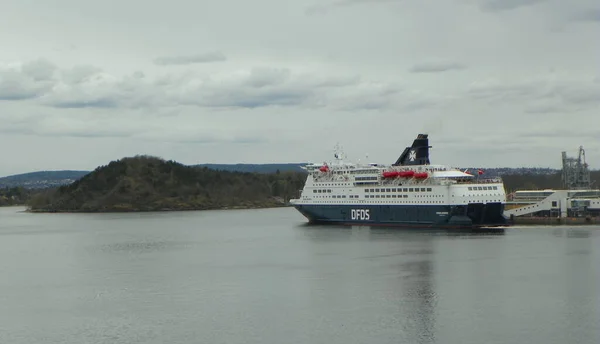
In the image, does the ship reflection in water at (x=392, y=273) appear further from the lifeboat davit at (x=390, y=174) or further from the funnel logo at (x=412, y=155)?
the funnel logo at (x=412, y=155)

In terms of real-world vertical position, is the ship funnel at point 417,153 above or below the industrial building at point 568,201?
above

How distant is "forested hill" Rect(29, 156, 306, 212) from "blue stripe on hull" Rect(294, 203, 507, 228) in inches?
3320

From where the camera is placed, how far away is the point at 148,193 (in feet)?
509

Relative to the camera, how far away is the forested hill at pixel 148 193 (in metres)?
154

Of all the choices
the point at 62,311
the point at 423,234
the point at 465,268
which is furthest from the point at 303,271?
the point at 423,234

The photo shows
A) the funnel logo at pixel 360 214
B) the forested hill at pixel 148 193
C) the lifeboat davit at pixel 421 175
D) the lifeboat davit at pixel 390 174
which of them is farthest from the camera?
the forested hill at pixel 148 193

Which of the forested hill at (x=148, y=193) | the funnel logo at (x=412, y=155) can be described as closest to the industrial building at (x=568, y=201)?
the funnel logo at (x=412, y=155)

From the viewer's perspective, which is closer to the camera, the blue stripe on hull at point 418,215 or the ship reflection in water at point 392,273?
the ship reflection in water at point 392,273

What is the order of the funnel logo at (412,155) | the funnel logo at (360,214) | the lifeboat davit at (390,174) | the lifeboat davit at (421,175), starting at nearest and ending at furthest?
the lifeboat davit at (421,175) < the lifeboat davit at (390,174) < the funnel logo at (360,214) < the funnel logo at (412,155)

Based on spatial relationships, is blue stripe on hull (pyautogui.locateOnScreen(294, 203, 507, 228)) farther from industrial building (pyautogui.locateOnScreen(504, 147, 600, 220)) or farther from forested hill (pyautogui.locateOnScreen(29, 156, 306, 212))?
forested hill (pyautogui.locateOnScreen(29, 156, 306, 212))

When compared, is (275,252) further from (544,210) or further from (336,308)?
(544,210)

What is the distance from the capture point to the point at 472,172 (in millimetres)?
68438

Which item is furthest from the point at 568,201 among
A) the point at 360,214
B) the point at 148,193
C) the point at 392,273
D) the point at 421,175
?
the point at 148,193

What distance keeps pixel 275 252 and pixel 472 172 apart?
23.4m
